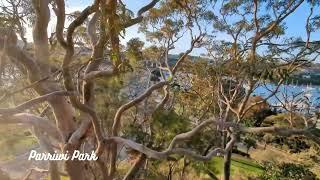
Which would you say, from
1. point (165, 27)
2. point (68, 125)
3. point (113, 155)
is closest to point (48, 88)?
point (68, 125)

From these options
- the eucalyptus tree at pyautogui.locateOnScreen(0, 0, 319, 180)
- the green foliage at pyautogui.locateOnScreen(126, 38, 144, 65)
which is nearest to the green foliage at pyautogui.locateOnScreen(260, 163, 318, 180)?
the eucalyptus tree at pyautogui.locateOnScreen(0, 0, 319, 180)

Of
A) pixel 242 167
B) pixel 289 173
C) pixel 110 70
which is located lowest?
pixel 242 167

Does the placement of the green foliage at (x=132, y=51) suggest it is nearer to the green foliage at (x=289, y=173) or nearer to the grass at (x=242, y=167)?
the green foliage at (x=289, y=173)

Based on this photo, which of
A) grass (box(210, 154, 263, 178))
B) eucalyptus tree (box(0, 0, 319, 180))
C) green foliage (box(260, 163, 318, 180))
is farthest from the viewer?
grass (box(210, 154, 263, 178))

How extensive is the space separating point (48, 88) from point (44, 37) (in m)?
0.60

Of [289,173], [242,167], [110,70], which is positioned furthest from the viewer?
[242,167]

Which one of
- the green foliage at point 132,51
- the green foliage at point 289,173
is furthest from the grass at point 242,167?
the green foliage at point 132,51

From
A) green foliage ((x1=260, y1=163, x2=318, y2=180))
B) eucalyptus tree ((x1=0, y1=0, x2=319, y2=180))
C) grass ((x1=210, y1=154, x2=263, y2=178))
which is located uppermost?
eucalyptus tree ((x1=0, y1=0, x2=319, y2=180))

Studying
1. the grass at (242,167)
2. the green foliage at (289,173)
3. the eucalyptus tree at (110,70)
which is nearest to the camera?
the eucalyptus tree at (110,70)

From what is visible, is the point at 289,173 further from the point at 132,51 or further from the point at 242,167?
the point at 132,51

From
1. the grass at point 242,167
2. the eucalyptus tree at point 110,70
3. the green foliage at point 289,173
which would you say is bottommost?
the grass at point 242,167

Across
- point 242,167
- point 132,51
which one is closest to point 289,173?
point 242,167

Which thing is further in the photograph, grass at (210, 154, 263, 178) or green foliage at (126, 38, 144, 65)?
grass at (210, 154, 263, 178)

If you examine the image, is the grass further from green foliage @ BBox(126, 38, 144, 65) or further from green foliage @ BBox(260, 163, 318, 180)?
green foliage @ BBox(126, 38, 144, 65)
